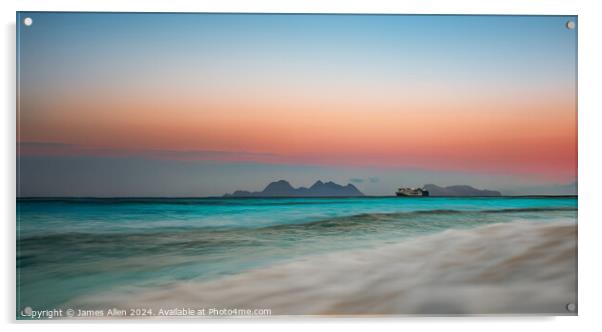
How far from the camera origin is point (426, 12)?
8.25ft

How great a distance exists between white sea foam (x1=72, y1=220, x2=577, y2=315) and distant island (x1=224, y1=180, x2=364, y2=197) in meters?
0.29

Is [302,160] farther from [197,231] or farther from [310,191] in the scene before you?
[197,231]

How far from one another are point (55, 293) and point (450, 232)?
6.07ft

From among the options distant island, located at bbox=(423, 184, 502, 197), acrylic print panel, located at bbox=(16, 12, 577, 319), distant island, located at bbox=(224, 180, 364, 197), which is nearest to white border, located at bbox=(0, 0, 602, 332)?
acrylic print panel, located at bbox=(16, 12, 577, 319)

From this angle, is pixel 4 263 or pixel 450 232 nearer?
pixel 4 263

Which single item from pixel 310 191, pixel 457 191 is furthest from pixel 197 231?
pixel 457 191

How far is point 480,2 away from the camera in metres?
2.51

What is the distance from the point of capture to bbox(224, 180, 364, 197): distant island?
2535 millimetres

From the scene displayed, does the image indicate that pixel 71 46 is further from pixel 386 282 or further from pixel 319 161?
pixel 386 282

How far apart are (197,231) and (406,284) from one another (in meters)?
1.01

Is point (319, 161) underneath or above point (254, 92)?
underneath

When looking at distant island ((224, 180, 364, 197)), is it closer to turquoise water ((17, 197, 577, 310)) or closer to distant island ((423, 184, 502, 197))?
turquoise water ((17, 197, 577, 310))

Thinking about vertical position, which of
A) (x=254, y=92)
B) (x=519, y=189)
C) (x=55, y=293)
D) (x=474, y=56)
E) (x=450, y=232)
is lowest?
(x=55, y=293)

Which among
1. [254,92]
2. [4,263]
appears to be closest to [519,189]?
[254,92]
